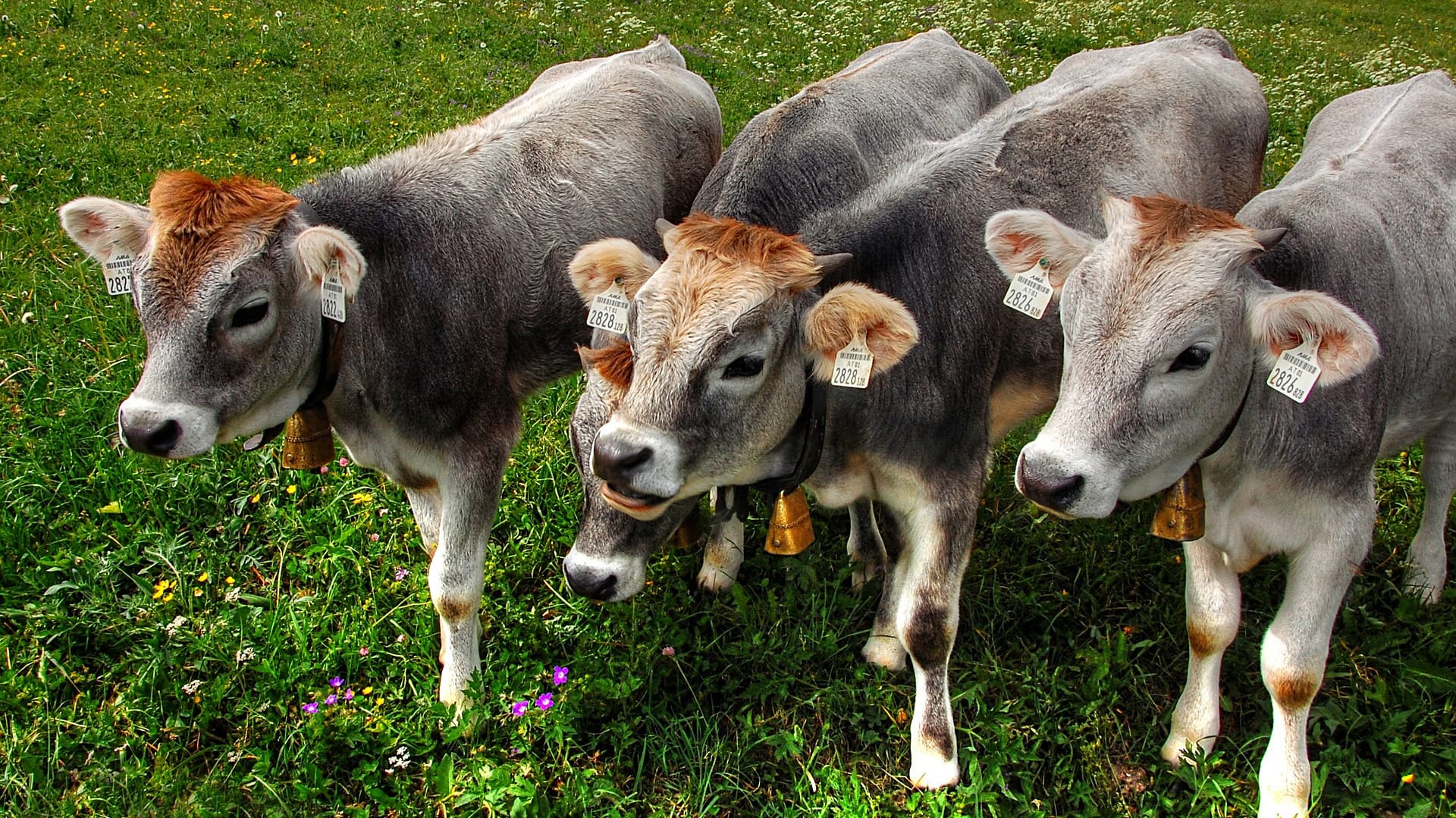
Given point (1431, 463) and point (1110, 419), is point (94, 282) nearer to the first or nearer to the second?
point (1110, 419)

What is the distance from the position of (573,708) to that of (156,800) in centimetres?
153

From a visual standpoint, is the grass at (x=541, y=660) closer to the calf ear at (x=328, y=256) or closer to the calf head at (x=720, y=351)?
the calf head at (x=720, y=351)

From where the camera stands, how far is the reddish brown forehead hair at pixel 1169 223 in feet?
10.3

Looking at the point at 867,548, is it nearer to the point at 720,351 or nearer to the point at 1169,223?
the point at 720,351

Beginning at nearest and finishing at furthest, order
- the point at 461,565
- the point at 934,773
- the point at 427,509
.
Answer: the point at 934,773 → the point at 461,565 → the point at 427,509

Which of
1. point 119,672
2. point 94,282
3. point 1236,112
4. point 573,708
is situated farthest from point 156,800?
point 1236,112

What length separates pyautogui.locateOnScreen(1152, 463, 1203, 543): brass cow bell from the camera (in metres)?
3.49

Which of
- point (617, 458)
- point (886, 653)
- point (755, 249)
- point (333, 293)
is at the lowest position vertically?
point (886, 653)

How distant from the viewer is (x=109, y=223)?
360 cm

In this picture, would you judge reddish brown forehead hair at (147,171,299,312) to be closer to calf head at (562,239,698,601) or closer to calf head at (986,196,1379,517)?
calf head at (562,239,698,601)

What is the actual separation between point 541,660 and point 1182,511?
8.86 ft

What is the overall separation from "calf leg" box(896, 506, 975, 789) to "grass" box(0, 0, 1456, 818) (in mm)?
107

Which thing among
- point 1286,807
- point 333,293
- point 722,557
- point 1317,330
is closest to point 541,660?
point 722,557

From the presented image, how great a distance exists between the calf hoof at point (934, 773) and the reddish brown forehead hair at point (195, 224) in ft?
10.5
